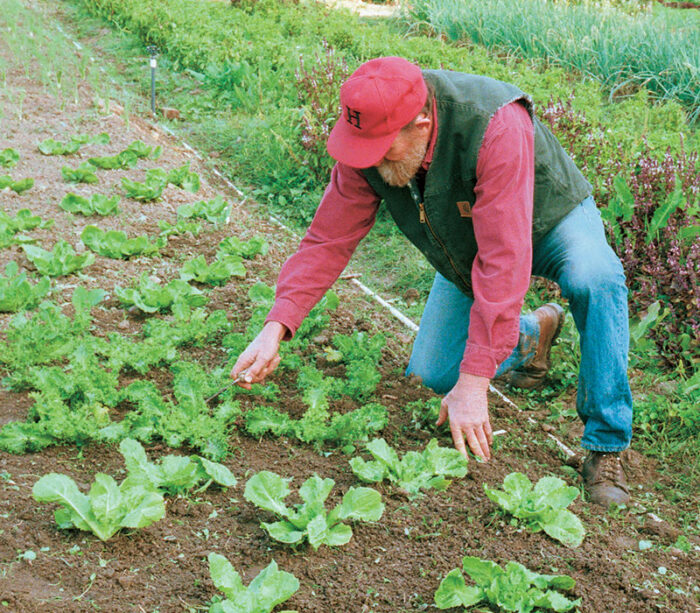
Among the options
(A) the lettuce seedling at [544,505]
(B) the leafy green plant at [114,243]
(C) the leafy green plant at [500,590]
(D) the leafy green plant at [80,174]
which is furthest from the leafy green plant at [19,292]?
(C) the leafy green plant at [500,590]

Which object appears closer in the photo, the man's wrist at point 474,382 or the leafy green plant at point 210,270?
the man's wrist at point 474,382

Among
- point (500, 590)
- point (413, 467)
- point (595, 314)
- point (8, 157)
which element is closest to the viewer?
point (500, 590)

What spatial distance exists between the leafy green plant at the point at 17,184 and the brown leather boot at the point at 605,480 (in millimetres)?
4164

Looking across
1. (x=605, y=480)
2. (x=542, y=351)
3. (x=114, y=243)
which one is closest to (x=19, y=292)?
(x=114, y=243)

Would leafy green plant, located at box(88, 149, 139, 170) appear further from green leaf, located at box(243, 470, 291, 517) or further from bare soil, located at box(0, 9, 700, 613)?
green leaf, located at box(243, 470, 291, 517)

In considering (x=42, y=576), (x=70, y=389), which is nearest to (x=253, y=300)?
(x=70, y=389)

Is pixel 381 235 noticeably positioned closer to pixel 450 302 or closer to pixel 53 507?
pixel 450 302

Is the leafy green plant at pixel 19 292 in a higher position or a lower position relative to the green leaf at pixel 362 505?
lower

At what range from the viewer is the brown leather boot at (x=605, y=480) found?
2904mm

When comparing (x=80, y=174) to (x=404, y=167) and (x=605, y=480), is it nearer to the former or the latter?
(x=404, y=167)

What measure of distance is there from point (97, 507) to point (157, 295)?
182 centimetres

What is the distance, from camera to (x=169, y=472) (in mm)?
2609

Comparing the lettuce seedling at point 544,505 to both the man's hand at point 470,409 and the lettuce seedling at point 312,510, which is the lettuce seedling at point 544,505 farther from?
the lettuce seedling at point 312,510

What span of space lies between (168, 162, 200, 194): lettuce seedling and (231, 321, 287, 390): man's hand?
10.4ft
